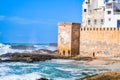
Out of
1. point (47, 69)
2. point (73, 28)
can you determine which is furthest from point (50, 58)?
point (47, 69)

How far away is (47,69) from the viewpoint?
34281 mm

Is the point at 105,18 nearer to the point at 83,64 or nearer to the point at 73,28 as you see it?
the point at 73,28

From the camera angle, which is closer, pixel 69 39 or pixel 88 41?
pixel 88 41

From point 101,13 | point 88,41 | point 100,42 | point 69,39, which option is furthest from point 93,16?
point 100,42

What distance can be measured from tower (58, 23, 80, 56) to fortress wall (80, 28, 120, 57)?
717mm

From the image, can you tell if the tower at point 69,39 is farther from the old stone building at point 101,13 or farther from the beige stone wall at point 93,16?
the beige stone wall at point 93,16

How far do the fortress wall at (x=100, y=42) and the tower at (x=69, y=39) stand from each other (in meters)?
0.72

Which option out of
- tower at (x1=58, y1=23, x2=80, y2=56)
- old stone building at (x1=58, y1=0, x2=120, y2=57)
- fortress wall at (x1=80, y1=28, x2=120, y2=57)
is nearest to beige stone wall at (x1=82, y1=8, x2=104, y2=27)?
old stone building at (x1=58, y1=0, x2=120, y2=57)

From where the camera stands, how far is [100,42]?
44781mm

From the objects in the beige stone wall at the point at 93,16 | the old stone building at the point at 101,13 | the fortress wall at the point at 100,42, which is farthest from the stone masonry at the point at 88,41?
the beige stone wall at the point at 93,16

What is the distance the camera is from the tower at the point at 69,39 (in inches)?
1854

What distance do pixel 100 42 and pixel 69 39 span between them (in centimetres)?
416

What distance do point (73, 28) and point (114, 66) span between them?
40.5ft

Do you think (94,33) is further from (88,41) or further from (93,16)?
(93,16)
